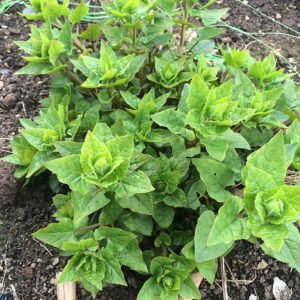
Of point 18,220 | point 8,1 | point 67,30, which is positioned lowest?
point 18,220

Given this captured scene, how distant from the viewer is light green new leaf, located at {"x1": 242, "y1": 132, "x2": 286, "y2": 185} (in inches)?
57.4

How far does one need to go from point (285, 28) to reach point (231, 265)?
2.02 metres

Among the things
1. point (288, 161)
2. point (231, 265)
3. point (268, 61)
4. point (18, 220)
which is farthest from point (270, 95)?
point (18, 220)

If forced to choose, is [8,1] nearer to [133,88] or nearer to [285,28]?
[133,88]

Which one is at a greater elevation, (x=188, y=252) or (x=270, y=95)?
(x=270, y=95)

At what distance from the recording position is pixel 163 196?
1.89 metres

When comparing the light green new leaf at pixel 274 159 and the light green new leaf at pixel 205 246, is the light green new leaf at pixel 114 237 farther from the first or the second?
the light green new leaf at pixel 274 159

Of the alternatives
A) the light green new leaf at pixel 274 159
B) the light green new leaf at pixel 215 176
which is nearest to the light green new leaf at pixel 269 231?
the light green new leaf at pixel 274 159

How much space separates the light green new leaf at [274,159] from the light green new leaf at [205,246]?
313 millimetres

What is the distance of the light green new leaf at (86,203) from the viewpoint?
1.61 metres

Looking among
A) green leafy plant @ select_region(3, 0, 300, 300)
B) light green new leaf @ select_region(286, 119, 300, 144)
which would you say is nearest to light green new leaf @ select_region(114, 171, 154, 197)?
green leafy plant @ select_region(3, 0, 300, 300)

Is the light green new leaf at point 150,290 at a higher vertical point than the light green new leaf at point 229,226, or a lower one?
lower

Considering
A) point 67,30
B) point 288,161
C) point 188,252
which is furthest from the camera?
point 67,30

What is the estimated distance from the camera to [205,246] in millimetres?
1608
